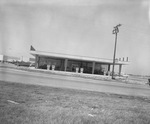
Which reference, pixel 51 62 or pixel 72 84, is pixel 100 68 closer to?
pixel 51 62

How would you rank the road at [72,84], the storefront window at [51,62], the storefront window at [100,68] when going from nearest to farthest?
the road at [72,84], the storefront window at [51,62], the storefront window at [100,68]

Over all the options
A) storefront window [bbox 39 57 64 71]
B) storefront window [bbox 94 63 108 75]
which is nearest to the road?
storefront window [bbox 39 57 64 71]

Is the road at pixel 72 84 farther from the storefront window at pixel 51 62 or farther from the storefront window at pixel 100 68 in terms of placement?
the storefront window at pixel 100 68

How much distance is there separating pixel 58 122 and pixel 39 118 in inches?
20.0

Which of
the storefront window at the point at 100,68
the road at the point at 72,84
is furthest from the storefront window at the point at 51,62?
the road at the point at 72,84

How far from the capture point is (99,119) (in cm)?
494

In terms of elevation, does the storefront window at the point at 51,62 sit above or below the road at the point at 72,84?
above

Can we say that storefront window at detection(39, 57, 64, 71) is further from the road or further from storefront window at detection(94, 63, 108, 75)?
the road

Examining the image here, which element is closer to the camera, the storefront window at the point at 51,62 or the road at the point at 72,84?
the road at the point at 72,84

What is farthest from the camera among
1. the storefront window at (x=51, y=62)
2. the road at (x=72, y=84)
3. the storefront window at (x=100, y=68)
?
the storefront window at (x=100, y=68)

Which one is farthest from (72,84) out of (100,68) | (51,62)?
(100,68)

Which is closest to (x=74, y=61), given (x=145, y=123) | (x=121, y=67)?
(x=121, y=67)

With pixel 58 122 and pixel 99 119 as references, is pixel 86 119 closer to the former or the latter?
pixel 99 119

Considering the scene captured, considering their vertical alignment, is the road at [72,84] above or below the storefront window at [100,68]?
below
